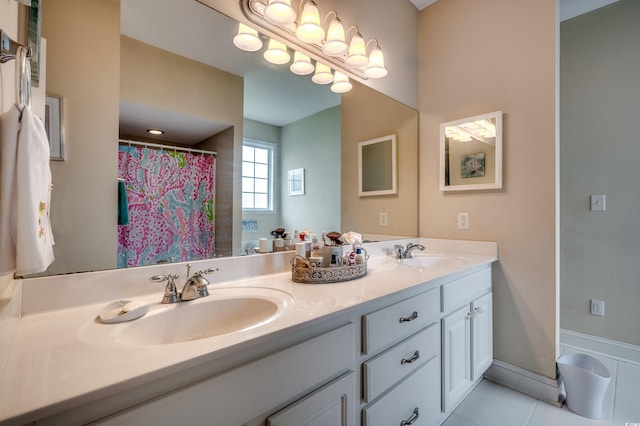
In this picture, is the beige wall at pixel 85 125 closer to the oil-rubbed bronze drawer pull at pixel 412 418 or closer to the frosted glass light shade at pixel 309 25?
the frosted glass light shade at pixel 309 25

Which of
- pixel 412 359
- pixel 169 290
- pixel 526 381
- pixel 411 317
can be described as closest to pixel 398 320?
pixel 411 317

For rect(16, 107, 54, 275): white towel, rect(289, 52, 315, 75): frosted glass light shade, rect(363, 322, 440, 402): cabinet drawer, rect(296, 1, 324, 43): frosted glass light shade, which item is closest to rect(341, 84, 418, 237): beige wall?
rect(289, 52, 315, 75): frosted glass light shade

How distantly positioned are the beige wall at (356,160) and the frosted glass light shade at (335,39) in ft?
1.17

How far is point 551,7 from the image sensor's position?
168 cm

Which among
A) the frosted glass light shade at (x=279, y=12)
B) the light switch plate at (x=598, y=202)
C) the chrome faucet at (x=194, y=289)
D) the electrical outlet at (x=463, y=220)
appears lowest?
the chrome faucet at (x=194, y=289)

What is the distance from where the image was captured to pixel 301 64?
151 cm

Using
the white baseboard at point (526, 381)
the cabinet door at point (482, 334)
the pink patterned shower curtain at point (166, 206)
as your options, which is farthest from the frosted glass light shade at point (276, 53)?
the white baseboard at point (526, 381)

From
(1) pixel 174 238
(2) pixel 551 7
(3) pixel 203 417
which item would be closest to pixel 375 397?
(3) pixel 203 417

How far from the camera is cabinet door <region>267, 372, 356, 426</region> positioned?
0.74 meters

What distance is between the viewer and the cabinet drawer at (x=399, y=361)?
3.22ft

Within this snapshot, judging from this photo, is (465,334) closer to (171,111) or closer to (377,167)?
(377,167)

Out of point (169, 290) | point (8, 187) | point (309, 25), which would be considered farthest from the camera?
point (309, 25)

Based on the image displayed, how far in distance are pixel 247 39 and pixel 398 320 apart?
1.35m

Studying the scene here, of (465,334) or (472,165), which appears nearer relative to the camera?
(465,334)
